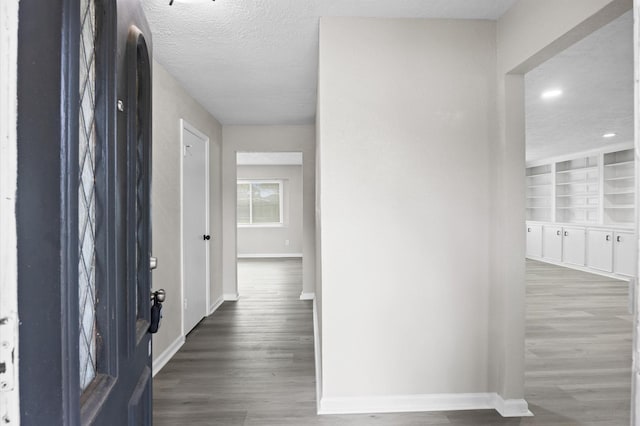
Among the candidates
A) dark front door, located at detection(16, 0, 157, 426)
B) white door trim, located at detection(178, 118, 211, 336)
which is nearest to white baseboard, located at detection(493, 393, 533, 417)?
dark front door, located at detection(16, 0, 157, 426)

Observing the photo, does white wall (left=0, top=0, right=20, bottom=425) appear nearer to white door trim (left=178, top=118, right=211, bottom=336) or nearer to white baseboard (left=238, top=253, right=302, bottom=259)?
white door trim (left=178, top=118, right=211, bottom=336)

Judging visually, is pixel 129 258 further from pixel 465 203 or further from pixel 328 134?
pixel 465 203

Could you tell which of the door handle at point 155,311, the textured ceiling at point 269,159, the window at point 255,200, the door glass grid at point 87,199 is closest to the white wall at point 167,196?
the door handle at point 155,311

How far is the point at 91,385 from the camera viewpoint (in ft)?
2.32

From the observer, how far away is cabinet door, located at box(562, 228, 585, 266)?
659 cm

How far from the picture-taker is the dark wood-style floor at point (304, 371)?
6.61 feet

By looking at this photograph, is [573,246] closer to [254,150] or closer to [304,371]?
[254,150]

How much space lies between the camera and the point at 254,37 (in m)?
2.25

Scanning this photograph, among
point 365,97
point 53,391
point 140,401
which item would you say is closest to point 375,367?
point 140,401

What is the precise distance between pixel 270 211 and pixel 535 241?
646cm

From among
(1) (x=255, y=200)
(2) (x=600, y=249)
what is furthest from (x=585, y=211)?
(1) (x=255, y=200)

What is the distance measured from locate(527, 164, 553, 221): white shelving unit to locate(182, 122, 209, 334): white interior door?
7.63 metres

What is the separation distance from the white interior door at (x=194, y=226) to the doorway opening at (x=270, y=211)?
15.0 feet

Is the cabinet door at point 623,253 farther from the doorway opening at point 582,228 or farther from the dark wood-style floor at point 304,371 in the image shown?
the dark wood-style floor at point 304,371
